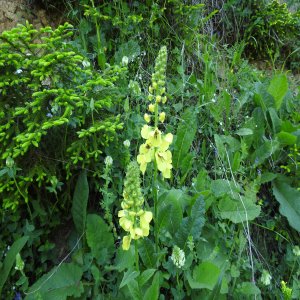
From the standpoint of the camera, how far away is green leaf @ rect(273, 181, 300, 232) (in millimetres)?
2676

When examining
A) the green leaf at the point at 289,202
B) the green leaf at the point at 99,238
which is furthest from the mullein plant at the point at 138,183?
the green leaf at the point at 289,202

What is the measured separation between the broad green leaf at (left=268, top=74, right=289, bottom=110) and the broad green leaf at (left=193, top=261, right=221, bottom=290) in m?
A: 1.71

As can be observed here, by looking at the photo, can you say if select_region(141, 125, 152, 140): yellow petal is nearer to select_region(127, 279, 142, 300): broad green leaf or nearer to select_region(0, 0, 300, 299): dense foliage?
select_region(0, 0, 300, 299): dense foliage

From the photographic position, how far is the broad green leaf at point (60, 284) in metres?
1.97

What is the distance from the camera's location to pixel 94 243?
2.11 m

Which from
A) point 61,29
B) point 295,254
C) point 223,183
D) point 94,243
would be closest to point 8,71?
point 61,29

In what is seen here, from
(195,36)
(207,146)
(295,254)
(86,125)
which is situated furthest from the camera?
(195,36)

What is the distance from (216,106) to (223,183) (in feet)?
2.45

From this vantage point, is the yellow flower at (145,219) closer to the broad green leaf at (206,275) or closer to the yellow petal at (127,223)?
the yellow petal at (127,223)

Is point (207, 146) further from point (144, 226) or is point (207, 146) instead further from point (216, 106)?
point (144, 226)

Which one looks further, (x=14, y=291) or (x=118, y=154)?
(x=118, y=154)

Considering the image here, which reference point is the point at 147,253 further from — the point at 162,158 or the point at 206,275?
the point at 162,158

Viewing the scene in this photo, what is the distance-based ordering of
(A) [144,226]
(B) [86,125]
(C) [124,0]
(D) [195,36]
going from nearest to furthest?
(A) [144,226] → (B) [86,125] → (C) [124,0] → (D) [195,36]

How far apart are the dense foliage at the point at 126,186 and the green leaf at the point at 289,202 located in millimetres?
10
